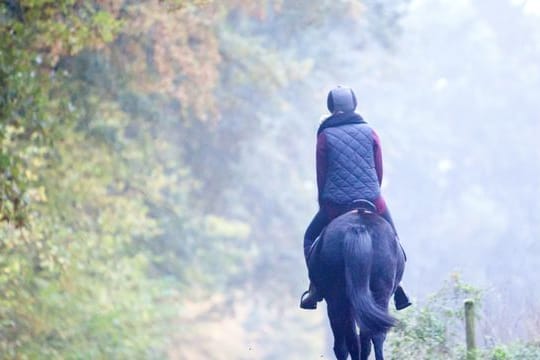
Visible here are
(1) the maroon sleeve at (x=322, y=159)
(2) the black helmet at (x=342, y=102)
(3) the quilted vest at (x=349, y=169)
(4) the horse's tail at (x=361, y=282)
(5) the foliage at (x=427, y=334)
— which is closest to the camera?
(4) the horse's tail at (x=361, y=282)

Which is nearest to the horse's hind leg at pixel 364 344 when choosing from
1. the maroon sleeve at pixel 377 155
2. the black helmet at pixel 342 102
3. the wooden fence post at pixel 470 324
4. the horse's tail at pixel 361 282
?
the horse's tail at pixel 361 282

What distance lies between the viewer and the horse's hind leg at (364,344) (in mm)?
8788

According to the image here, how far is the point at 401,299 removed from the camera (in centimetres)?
943

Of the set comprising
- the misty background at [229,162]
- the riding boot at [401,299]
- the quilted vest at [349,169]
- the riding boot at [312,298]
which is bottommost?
the riding boot at [312,298]

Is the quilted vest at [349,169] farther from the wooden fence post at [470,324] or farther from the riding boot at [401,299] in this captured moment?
the wooden fence post at [470,324]

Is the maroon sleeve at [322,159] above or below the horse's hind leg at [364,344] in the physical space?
above

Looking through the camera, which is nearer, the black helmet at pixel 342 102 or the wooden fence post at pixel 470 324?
the black helmet at pixel 342 102

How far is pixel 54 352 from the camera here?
1728cm

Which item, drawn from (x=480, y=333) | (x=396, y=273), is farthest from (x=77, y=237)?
(x=396, y=273)

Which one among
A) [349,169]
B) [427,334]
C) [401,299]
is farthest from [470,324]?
[349,169]

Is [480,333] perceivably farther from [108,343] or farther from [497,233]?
[497,233]

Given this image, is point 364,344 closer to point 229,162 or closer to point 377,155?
point 377,155

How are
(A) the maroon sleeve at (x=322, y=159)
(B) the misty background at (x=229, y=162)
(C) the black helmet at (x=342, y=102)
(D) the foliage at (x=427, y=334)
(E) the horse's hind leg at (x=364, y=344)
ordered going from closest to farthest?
1. (E) the horse's hind leg at (x=364, y=344)
2. (A) the maroon sleeve at (x=322, y=159)
3. (C) the black helmet at (x=342, y=102)
4. (D) the foliage at (x=427, y=334)
5. (B) the misty background at (x=229, y=162)

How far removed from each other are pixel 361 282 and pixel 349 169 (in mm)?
935
